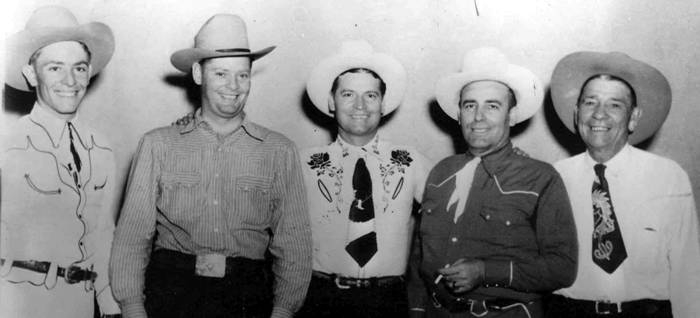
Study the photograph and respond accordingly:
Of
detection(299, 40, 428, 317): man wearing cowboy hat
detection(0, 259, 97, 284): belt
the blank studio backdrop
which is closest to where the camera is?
detection(0, 259, 97, 284): belt

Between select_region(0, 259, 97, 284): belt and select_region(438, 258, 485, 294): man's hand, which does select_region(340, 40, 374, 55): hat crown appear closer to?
select_region(438, 258, 485, 294): man's hand

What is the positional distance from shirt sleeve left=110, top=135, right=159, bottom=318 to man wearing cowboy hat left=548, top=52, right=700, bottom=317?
69.2 inches

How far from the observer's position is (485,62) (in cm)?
284

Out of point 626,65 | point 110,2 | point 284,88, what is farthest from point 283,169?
point 626,65

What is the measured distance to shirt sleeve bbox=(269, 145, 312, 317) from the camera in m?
2.70

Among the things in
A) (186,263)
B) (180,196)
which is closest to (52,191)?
(180,196)

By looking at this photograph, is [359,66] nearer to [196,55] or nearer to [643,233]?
[196,55]

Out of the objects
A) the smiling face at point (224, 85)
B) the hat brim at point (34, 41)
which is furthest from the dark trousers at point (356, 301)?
the hat brim at point (34, 41)

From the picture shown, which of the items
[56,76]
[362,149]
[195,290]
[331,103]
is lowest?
[195,290]

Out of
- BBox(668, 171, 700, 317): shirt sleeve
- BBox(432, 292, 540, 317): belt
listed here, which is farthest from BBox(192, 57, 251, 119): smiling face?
BBox(668, 171, 700, 317): shirt sleeve

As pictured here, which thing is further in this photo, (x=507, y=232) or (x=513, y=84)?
(x=513, y=84)

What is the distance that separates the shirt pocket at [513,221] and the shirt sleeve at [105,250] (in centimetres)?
165

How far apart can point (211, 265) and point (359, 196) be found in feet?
2.39

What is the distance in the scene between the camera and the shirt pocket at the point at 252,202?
2705 millimetres
